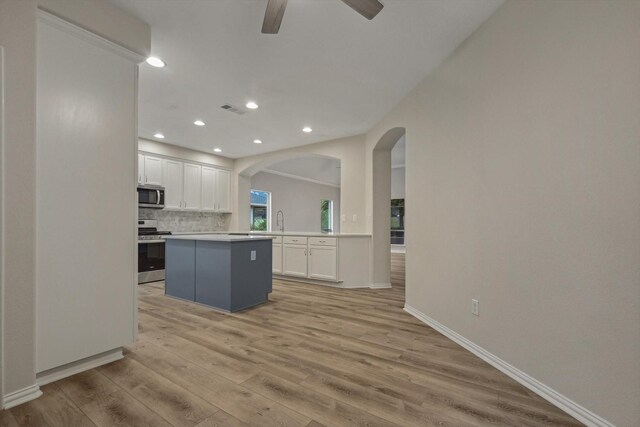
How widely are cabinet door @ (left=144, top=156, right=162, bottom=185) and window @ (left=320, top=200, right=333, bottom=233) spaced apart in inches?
259

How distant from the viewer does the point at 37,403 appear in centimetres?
168

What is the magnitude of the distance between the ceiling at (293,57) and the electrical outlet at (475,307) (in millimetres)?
2223

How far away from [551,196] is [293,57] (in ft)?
7.87

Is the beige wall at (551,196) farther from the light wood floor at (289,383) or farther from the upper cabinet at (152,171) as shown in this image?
the upper cabinet at (152,171)

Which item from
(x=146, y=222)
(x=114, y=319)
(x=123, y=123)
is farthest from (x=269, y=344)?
(x=146, y=222)

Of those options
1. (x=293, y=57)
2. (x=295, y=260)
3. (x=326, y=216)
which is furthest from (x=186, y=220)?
(x=326, y=216)

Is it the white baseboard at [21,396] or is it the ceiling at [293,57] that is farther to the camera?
the ceiling at [293,57]

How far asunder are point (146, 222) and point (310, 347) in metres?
4.41

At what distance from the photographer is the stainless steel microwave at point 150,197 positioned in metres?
5.20

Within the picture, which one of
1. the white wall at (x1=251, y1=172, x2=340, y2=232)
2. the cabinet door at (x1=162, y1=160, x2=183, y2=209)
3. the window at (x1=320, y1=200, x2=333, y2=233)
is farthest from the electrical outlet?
the window at (x1=320, y1=200, x2=333, y2=233)

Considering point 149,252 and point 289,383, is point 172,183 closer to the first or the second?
point 149,252

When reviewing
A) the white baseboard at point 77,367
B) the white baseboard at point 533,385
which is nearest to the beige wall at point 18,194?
the white baseboard at point 77,367

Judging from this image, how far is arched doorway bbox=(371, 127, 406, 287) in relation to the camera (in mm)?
4844

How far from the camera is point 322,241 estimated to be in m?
5.05
